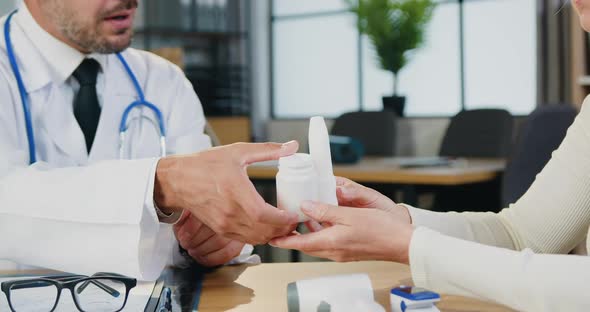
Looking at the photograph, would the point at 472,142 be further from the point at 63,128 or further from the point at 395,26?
the point at 63,128

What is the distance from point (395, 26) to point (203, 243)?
4246 millimetres

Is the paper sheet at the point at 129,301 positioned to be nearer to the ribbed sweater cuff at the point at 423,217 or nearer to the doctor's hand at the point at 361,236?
the doctor's hand at the point at 361,236

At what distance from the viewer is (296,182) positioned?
901 mm

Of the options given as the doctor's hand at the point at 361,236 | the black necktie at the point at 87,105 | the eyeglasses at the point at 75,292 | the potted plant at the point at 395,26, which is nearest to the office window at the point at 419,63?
the potted plant at the point at 395,26

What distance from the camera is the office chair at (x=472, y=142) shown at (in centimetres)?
327

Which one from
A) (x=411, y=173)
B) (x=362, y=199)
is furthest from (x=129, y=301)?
(x=411, y=173)

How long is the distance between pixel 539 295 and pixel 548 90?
426 centimetres

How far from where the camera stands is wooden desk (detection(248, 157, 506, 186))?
2750mm

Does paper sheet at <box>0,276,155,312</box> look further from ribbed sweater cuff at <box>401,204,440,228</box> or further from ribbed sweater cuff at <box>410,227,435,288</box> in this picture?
ribbed sweater cuff at <box>401,204,440,228</box>

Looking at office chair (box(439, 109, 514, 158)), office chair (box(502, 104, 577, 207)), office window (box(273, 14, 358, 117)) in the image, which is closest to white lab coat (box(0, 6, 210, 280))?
office chair (box(502, 104, 577, 207))

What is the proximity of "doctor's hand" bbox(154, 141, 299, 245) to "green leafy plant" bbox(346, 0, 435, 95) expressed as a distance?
4381 mm

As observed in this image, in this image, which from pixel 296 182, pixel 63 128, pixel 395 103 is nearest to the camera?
pixel 296 182

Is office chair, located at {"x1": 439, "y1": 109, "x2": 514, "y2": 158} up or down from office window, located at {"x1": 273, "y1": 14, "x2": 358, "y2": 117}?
down

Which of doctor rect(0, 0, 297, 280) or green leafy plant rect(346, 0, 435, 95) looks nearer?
doctor rect(0, 0, 297, 280)
